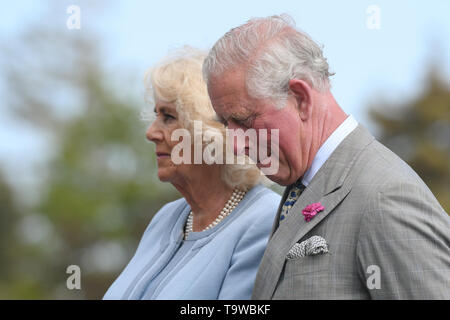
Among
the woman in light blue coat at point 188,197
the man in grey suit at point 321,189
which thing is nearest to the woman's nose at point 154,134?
the woman in light blue coat at point 188,197

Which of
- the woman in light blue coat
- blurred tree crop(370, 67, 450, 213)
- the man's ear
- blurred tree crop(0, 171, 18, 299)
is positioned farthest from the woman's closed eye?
blurred tree crop(370, 67, 450, 213)

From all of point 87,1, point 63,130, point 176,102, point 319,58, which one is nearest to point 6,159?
point 63,130

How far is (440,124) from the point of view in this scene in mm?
22438

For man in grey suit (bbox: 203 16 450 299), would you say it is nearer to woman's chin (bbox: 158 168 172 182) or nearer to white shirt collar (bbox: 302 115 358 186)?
white shirt collar (bbox: 302 115 358 186)

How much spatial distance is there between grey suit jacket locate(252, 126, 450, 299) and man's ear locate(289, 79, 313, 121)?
18 cm

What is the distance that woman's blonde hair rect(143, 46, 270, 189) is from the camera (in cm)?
345

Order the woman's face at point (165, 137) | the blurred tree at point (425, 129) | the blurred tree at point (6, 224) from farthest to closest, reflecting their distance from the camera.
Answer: the blurred tree at point (425, 129)
the blurred tree at point (6, 224)
the woman's face at point (165, 137)

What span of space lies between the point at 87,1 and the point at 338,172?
24.1m

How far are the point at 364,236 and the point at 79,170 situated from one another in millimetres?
19438

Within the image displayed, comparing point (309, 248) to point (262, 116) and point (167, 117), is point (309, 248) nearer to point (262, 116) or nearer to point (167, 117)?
point (262, 116)

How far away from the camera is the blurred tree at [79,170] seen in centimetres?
1867

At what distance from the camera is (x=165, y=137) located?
3584 mm

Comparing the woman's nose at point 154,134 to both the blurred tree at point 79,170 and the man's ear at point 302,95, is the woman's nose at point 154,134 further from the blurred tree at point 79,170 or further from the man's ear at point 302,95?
the blurred tree at point 79,170
